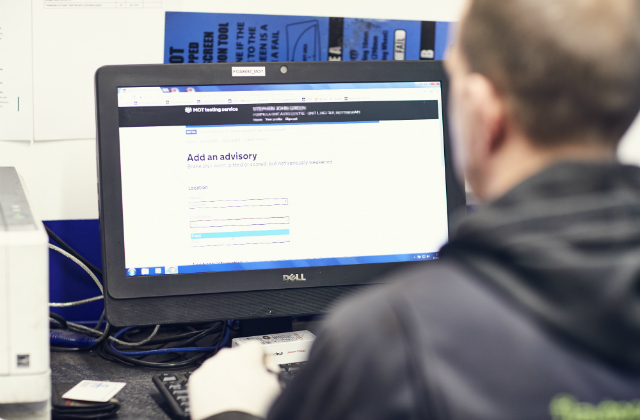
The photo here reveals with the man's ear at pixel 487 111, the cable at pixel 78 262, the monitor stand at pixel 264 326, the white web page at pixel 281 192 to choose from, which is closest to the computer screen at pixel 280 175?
the white web page at pixel 281 192

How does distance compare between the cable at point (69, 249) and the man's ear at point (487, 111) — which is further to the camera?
the cable at point (69, 249)

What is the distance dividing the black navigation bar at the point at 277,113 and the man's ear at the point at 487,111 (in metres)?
0.45

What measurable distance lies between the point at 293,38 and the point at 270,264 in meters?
0.45

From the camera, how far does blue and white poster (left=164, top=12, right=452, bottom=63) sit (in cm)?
102

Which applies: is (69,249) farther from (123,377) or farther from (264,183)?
A: (264,183)

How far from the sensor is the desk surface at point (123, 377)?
71 centimetres

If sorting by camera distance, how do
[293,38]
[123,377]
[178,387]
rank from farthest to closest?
[293,38] < [123,377] < [178,387]

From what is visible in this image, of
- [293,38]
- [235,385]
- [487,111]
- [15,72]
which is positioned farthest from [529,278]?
[15,72]

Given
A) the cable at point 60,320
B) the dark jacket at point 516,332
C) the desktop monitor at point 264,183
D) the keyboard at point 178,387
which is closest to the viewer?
the dark jacket at point 516,332

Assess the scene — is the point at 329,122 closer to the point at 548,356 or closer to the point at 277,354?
the point at 277,354

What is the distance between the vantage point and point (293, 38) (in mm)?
1059

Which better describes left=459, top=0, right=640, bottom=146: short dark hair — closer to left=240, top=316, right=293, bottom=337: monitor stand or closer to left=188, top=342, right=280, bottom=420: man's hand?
left=188, top=342, right=280, bottom=420: man's hand

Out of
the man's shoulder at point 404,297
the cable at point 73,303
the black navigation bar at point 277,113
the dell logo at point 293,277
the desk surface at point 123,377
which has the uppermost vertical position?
the black navigation bar at point 277,113

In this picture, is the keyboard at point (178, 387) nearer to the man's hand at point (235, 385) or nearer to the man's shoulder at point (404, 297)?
the man's hand at point (235, 385)
